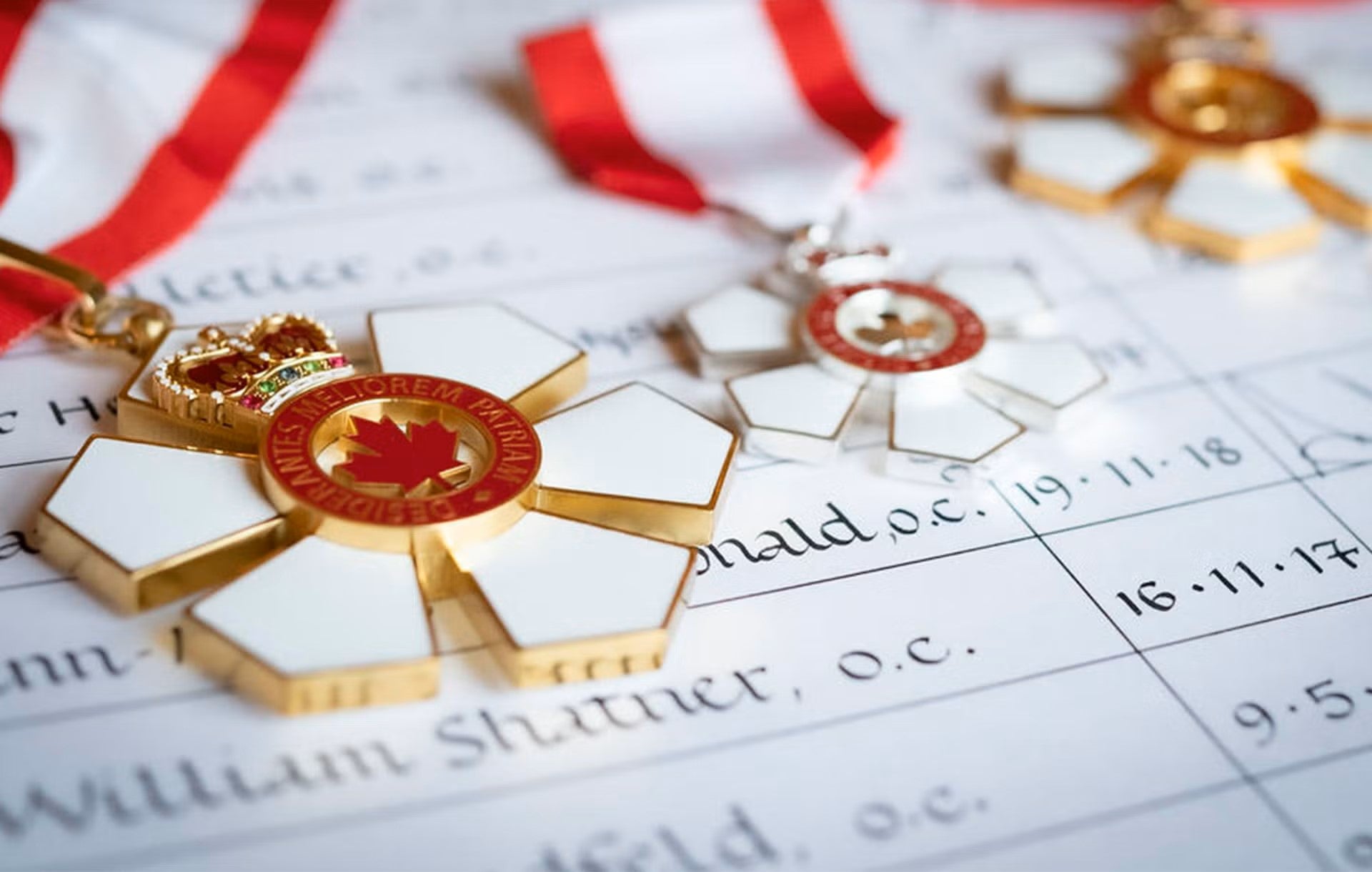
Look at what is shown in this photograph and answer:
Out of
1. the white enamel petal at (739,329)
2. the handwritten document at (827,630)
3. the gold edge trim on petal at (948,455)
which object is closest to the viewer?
the handwritten document at (827,630)

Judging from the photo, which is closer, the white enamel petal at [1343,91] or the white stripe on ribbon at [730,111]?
the white stripe on ribbon at [730,111]

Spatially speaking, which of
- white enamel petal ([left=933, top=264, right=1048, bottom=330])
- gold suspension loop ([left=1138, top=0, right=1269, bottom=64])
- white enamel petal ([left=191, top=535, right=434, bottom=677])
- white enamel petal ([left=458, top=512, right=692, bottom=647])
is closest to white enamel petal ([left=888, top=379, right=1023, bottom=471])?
white enamel petal ([left=933, top=264, right=1048, bottom=330])

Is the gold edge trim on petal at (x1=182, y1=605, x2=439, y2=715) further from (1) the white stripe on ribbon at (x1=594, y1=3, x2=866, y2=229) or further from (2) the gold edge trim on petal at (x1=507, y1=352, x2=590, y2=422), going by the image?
(1) the white stripe on ribbon at (x1=594, y1=3, x2=866, y2=229)

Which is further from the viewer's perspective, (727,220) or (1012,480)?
(727,220)

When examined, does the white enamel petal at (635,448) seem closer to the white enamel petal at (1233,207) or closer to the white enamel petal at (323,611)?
the white enamel petal at (323,611)

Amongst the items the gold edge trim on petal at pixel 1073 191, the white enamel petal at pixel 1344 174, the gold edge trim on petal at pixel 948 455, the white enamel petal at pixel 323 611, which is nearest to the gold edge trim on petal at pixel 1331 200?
the white enamel petal at pixel 1344 174

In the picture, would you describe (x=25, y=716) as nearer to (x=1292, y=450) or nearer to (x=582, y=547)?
(x=582, y=547)

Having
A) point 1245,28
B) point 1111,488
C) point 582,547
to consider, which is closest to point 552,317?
point 582,547
